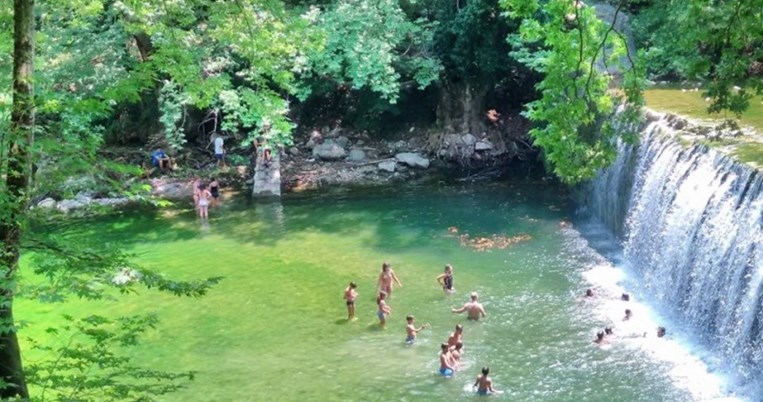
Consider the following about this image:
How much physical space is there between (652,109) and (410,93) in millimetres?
10425

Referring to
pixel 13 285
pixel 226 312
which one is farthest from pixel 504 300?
pixel 13 285

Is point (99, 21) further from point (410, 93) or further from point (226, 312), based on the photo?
point (226, 312)

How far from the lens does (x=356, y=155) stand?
25.4 m

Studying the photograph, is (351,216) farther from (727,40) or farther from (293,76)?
(727,40)

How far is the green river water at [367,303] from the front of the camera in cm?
1135

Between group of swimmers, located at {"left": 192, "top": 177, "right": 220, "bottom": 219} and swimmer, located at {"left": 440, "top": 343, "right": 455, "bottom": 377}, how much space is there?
1099cm

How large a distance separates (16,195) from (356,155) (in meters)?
20.1

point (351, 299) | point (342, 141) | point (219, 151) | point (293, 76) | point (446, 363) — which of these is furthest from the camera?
point (342, 141)

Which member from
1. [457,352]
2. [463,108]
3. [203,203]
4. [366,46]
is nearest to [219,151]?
[203,203]

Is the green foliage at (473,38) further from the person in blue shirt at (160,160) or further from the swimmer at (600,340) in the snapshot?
the swimmer at (600,340)

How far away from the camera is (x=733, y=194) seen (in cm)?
1243

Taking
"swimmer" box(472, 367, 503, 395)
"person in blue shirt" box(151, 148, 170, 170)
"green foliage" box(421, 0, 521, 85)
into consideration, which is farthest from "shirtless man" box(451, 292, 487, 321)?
"person in blue shirt" box(151, 148, 170, 170)

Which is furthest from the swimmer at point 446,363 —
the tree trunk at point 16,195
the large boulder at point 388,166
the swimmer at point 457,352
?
the large boulder at point 388,166

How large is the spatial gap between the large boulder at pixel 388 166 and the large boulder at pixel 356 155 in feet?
3.36
